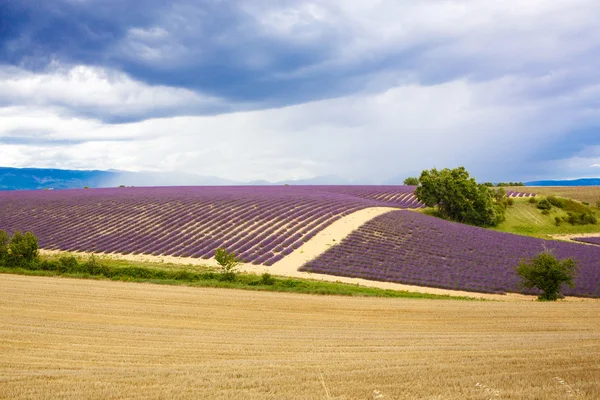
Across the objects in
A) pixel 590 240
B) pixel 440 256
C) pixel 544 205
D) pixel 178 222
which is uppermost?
pixel 544 205

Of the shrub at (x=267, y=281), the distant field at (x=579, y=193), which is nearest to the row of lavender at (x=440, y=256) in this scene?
the shrub at (x=267, y=281)

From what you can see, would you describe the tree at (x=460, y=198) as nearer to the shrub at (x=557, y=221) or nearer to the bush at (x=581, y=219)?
the shrub at (x=557, y=221)

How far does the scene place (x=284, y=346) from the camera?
580 inches

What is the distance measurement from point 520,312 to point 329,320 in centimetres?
932

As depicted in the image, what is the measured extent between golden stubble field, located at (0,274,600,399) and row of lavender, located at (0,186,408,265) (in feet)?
48.1

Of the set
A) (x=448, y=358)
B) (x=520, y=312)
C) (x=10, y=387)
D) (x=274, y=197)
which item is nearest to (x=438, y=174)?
(x=274, y=197)

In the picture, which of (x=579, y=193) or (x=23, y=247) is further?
(x=579, y=193)

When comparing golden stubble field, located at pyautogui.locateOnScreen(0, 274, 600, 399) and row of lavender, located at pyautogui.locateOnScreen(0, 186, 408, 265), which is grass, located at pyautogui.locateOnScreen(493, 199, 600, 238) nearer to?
row of lavender, located at pyautogui.locateOnScreen(0, 186, 408, 265)

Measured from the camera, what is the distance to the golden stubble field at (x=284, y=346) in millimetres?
10344

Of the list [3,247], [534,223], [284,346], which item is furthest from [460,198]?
[284,346]

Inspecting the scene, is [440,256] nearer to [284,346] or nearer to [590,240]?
[284,346]

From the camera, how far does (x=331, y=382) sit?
10688 millimetres

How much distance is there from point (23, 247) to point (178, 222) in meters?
16.7

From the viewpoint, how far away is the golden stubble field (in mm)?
10344
